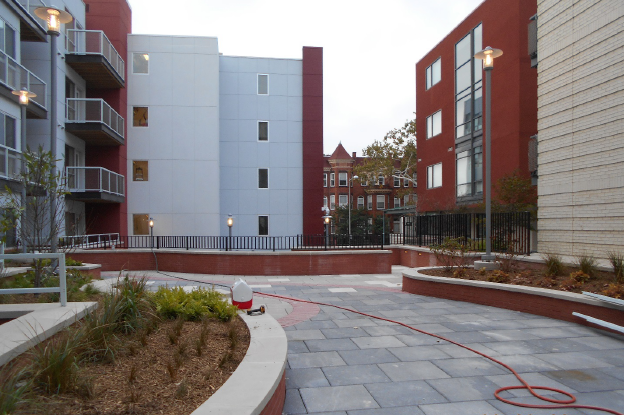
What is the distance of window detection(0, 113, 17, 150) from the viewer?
1542cm

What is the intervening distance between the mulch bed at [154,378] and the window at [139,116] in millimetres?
23081

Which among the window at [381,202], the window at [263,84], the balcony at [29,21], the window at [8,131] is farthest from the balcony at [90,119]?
the window at [381,202]

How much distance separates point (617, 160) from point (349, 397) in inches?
432

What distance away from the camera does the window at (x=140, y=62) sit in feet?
84.4

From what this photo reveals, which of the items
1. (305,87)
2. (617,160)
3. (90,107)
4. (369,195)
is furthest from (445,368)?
(369,195)

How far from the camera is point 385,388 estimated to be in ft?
15.4

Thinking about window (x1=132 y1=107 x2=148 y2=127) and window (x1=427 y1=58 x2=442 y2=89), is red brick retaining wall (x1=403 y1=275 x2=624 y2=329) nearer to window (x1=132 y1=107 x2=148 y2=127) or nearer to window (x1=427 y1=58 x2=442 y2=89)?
window (x1=427 y1=58 x2=442 y2=89)

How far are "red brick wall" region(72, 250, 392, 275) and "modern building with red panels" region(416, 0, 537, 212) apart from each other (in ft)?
26.2

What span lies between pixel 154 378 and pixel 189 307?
83.0 inches

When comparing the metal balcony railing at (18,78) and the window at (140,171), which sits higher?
the metal balcony railing at (18,78)

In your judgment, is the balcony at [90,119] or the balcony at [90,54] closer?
the balcony at [90,119]

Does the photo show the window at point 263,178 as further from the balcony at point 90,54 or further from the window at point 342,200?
the window at point 342,200

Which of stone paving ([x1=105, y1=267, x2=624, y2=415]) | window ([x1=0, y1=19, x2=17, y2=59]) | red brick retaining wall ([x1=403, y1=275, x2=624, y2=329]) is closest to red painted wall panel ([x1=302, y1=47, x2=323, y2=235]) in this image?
window ([x1=0, y1=19, x2=17, y2=59])

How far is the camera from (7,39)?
15984 millimetres
